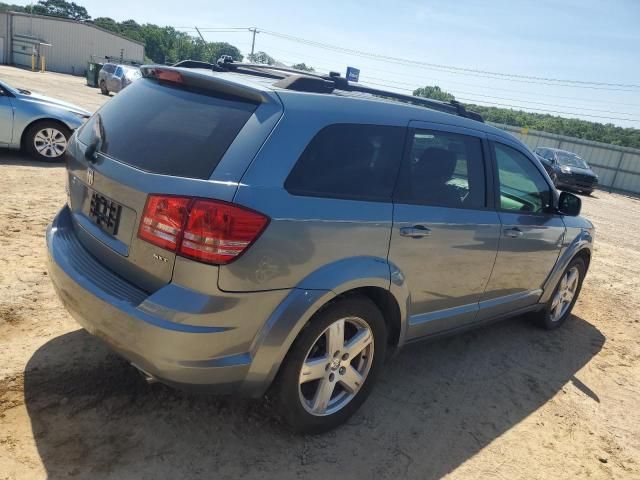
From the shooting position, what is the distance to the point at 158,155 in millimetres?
2508

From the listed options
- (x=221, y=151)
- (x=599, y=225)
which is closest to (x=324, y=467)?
(x=221, y=151)

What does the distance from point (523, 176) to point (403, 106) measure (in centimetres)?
161

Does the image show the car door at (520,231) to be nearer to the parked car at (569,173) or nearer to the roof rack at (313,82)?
the roof rack at (313,82)

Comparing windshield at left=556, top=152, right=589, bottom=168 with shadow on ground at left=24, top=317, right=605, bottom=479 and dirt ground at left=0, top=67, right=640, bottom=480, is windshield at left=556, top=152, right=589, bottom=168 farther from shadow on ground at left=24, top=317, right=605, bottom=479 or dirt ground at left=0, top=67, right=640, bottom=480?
shadow on ground at left=24, top=317, right=605, bottom=479

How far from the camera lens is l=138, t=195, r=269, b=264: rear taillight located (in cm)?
223

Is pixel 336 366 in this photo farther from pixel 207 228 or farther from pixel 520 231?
pixel 520 231

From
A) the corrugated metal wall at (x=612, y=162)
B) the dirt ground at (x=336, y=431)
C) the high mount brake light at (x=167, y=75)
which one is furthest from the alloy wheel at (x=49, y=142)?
the corrugated metal wall at (x=612, y=162)

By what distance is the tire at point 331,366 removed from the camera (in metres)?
2.64

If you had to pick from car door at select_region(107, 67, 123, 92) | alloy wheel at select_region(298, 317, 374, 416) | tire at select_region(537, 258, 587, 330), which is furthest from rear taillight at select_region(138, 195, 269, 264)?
car door at select_region(107, 67, 123, 92)

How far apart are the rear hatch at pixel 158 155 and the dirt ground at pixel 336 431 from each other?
0.86 m

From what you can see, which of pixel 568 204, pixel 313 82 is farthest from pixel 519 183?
pixel 313 82

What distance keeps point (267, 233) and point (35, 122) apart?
24.2 feet

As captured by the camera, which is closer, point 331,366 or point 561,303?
point 331,366

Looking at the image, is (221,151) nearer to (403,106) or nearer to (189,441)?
(403,106)
